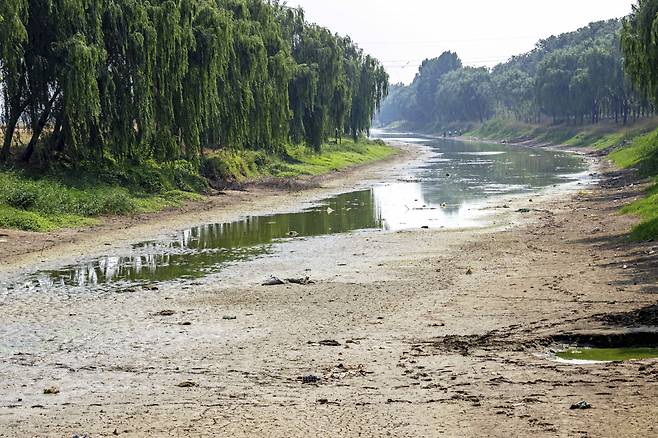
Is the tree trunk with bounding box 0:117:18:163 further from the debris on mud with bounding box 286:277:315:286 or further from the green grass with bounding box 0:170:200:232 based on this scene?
the debris on mud with bounding box 286:277:315:286

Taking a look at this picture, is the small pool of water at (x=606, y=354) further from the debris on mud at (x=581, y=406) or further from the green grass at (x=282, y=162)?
the green grass at (x=282, y=162)

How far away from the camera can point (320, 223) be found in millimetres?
33188

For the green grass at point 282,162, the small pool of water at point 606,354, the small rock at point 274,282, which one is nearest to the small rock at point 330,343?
the small pool of water at point 606,354

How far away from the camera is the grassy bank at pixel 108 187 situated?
29.7 m

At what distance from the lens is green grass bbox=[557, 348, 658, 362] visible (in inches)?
460

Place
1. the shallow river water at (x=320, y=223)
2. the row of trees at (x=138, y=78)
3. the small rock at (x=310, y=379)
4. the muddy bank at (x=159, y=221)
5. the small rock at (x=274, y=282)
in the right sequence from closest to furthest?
the small rock at (x=310, y=379), the small rock at (x=274, y=282), the shallow river water at (x=320, y=223), the muddy bank at (x=159, y=221), the row of trees at (x=138, y=78)

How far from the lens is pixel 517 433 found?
842 cm

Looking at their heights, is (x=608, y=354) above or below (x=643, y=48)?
below

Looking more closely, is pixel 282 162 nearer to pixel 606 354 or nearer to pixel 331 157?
pixel 331 157

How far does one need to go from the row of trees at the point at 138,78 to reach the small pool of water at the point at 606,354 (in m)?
26.0

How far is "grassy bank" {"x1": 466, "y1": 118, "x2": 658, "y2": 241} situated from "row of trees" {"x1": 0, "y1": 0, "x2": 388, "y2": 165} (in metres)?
21.2

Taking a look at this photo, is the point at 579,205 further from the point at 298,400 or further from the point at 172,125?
the point at 298,400

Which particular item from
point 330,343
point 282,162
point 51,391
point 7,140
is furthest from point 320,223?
point 282,162

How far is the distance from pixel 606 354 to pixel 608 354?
0.03 metres
